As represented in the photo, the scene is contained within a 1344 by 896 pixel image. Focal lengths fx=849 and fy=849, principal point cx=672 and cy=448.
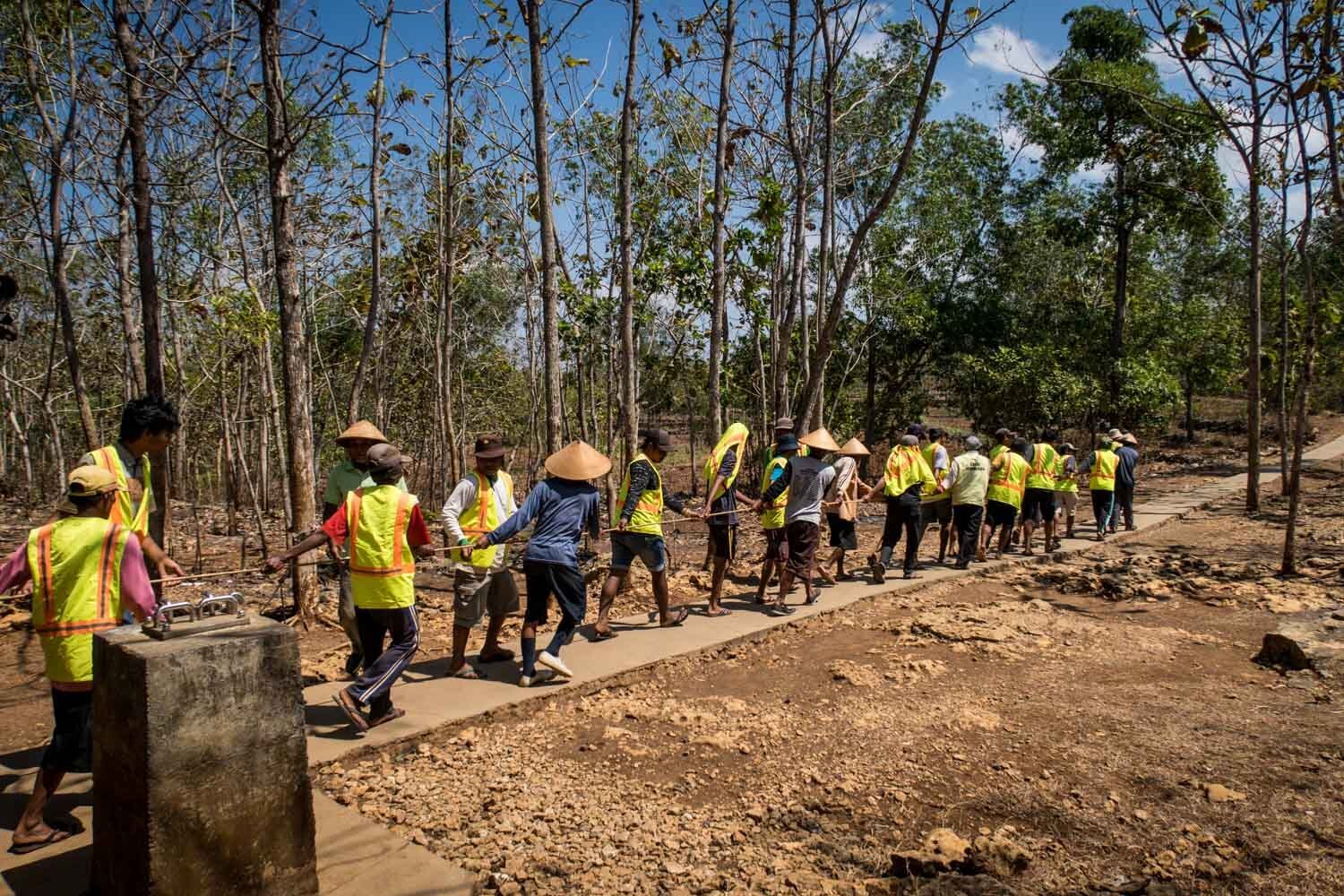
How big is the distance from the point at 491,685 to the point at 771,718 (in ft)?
5.90

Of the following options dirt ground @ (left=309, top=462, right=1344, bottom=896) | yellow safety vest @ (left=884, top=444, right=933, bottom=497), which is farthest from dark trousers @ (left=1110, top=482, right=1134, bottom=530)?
dirt ground @ (left=309, top=462, right=1344, bottom=896)

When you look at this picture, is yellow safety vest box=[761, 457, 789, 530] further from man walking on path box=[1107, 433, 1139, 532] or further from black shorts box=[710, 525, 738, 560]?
man walking on path box=[1107, 433, 1139, 532]

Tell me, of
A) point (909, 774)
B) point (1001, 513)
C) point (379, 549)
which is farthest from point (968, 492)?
point (379, 549)

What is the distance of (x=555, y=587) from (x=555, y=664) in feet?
1.60

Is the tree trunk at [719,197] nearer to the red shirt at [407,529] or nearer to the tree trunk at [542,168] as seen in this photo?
the tree trunk at [542,168]

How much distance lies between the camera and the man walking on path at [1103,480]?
1184 centimetres

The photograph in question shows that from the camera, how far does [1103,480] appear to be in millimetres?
11938

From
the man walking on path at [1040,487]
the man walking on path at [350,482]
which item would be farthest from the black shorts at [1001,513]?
the man walking on path at [350,482]

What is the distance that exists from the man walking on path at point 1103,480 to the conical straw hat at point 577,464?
342 inches

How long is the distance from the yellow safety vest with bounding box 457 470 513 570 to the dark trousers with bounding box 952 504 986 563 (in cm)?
602

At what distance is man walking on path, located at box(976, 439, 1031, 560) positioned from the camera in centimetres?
991

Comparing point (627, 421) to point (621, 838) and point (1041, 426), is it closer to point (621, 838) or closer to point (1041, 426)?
point (621, 838)

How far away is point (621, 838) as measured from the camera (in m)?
3.67

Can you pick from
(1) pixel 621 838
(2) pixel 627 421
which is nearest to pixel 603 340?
(2) pixel 627 421
